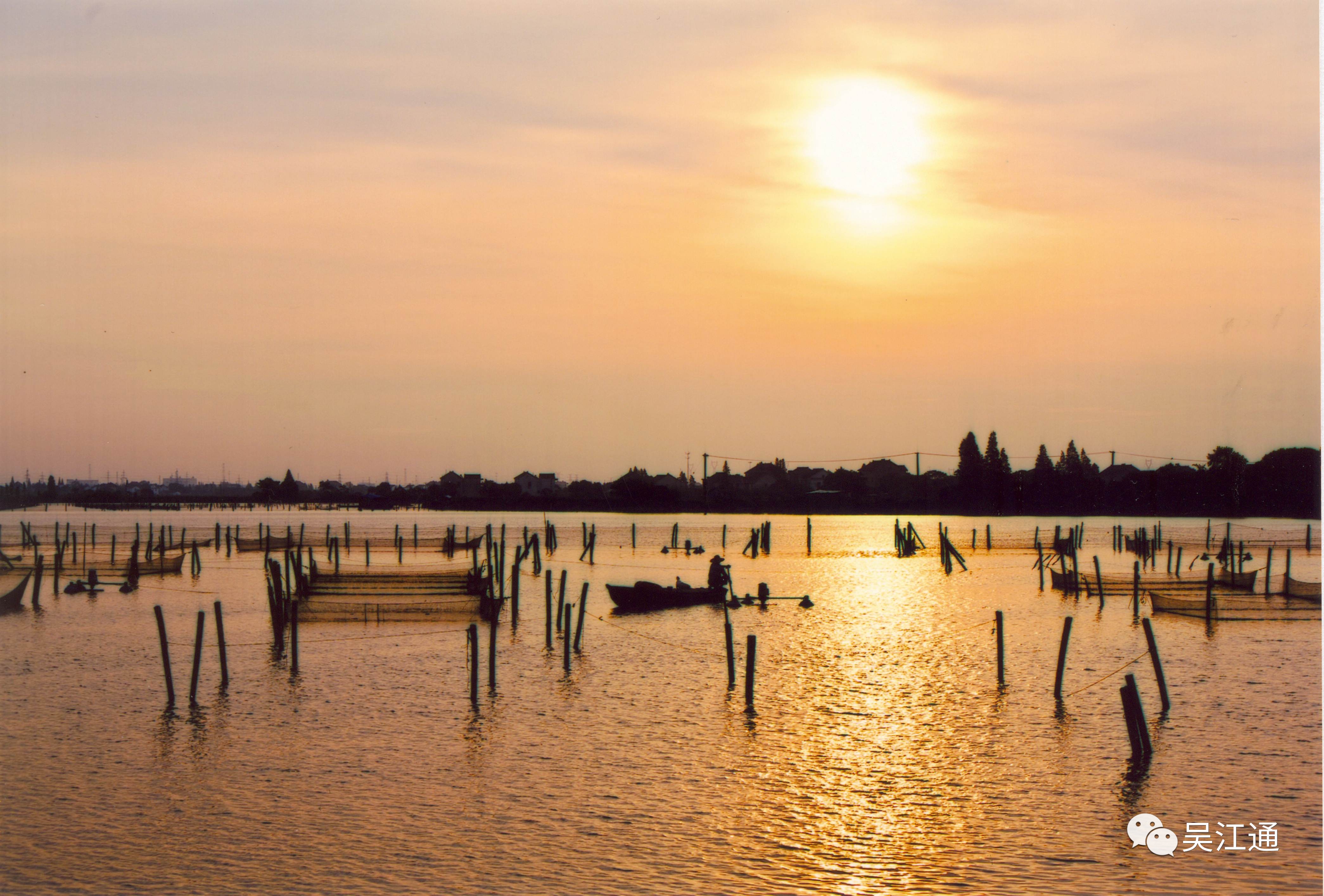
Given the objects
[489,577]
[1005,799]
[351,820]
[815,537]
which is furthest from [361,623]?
[815,537]

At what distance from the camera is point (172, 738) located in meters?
21.8

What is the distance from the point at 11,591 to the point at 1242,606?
43880 millimetres

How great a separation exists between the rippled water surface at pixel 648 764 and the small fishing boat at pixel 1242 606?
127 cm

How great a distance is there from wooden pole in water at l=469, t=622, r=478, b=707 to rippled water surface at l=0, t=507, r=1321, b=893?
0.31m

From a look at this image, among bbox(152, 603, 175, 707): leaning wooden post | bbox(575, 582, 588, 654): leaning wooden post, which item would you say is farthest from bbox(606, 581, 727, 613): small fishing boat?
bbox(152, 603, 175, 707): leaning wooden post

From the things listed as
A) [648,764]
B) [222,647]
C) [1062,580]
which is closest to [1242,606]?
[1062,580]

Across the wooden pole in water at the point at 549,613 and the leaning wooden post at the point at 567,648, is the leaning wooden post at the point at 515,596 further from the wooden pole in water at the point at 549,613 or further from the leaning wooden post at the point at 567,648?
the leaning wooden post at the point at 567,648

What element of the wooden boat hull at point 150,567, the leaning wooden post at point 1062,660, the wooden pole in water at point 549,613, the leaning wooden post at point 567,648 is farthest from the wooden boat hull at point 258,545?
the leaning wooden post at point 1062,660

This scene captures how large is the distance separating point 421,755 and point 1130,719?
1219 centimetres

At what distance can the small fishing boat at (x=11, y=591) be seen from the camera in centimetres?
4194

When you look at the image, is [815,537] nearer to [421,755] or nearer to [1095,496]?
[1095,496]

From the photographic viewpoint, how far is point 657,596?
4353 cm

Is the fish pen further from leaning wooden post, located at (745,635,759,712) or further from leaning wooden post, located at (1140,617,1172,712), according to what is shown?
leaning wooden post, located at (1140,617,1172,712)

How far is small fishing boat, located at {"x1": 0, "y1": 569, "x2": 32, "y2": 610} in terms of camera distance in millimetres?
41938
